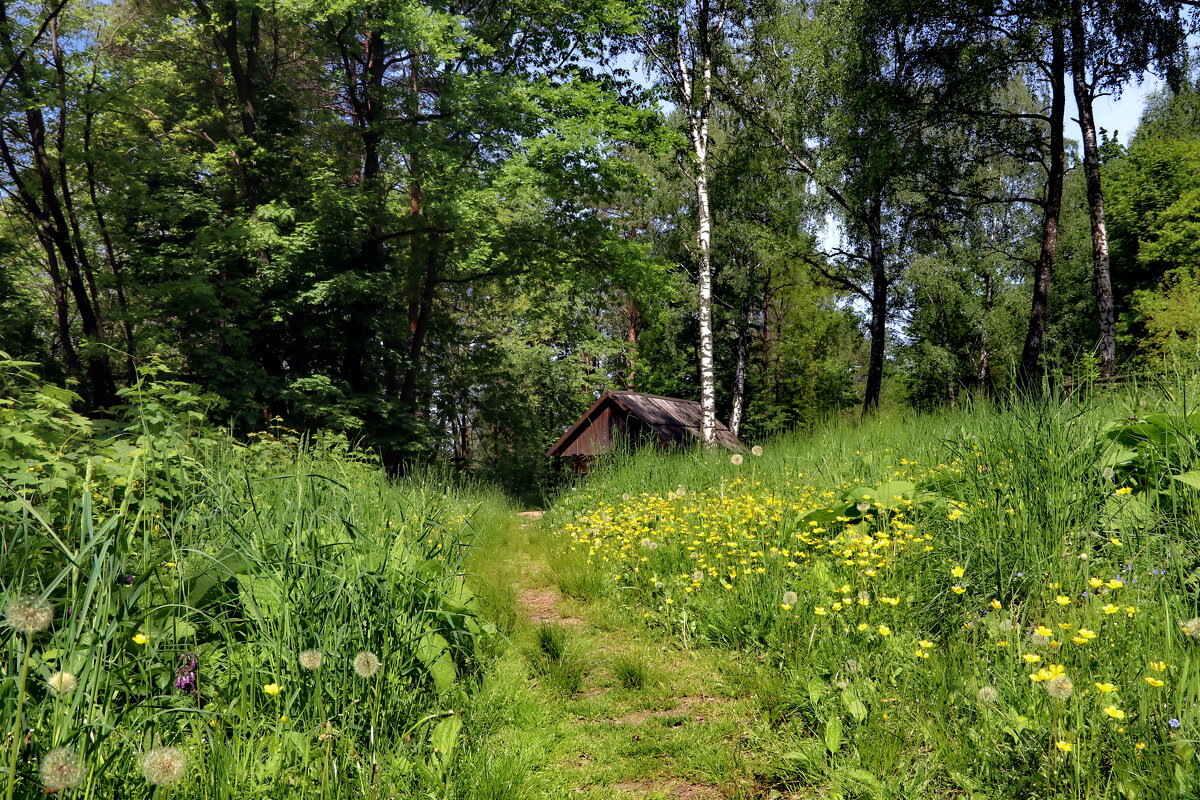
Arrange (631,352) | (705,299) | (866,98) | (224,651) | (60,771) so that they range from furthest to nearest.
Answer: (631,352), (705,299), (866,98), (224,651), (60,771)

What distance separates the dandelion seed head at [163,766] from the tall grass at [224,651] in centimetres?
5

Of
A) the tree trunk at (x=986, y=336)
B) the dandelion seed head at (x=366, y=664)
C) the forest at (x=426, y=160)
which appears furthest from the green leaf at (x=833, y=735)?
the tree trunk at (x=986, y=336)

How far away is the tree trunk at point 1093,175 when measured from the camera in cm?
1220

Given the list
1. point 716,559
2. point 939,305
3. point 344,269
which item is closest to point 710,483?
point 716,559

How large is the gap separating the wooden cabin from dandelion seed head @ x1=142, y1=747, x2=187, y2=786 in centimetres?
1742

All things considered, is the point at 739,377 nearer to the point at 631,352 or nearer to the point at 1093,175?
the point at 631,352

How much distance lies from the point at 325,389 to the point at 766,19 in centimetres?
1559

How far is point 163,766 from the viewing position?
1.34 meters

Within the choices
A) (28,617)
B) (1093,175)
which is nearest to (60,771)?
(28,617)

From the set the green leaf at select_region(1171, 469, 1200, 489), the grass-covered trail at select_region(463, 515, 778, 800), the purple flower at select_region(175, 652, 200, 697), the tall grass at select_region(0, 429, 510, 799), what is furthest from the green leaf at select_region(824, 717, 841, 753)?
the purple flower at select_region(175, 652, 200, 697)

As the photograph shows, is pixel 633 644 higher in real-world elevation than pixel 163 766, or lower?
lower

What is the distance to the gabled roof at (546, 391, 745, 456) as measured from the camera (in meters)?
19.5

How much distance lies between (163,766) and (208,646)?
1.22m

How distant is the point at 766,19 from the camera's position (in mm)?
17531
